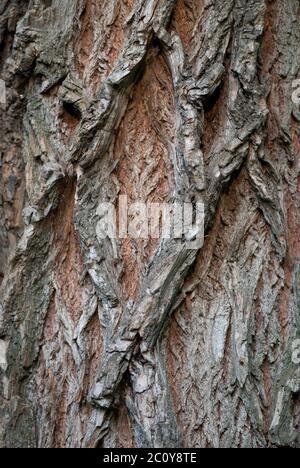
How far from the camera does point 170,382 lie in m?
1.92

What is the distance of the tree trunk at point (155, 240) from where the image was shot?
1.91m

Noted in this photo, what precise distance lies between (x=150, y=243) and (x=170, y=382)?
1.36 ft

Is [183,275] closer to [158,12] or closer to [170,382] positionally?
[170,382]

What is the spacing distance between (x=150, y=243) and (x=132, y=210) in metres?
0.12

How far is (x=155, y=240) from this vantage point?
199cm

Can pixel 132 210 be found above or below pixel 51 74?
below

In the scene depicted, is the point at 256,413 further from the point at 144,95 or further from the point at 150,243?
the point at 144,95

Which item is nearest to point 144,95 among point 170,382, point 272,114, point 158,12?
point 158,12

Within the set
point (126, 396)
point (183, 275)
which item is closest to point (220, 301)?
point (183, 275)

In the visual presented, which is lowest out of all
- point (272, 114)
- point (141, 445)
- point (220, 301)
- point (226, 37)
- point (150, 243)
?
point (141, 445)

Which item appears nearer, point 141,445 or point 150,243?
point 141,445

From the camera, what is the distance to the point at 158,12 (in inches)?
78.2

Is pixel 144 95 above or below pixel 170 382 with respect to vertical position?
above

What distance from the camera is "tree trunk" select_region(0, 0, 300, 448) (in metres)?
1.91
